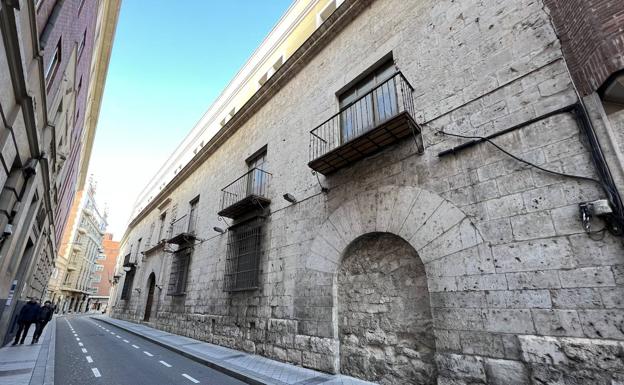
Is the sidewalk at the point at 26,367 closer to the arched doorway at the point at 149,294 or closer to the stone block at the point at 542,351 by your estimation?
the stone block at the point at 542,351

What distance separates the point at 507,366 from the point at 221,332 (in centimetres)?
726

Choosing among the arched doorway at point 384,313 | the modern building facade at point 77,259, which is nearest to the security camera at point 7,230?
the arched doorway at point 384,313

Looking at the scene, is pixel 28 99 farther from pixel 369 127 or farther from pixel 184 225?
pixel 184 225

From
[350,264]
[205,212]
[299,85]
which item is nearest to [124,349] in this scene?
[205,212]

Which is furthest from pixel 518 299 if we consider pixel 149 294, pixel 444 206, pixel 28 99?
pixel 149 294

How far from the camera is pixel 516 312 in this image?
319 cm

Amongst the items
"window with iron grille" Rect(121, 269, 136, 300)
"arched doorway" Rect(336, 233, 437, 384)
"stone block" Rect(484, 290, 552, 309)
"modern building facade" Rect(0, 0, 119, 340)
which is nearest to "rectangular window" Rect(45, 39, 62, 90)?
"modern building facade" Rect(0, 0, 119, 340)

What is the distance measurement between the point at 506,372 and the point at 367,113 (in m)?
4.62

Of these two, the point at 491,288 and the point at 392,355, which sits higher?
the point at 491,288

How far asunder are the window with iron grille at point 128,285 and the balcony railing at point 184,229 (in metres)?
8.90

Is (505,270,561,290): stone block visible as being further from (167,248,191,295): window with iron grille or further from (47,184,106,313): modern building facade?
(47,184,106,313): modern building facade

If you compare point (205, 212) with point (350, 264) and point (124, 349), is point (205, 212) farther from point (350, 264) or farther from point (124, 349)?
point (350, 264)

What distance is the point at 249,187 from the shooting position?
30.5ft

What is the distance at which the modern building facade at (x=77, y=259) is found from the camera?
37625 mm
